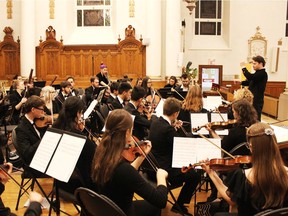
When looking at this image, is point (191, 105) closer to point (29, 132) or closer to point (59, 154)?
point (29, 132)

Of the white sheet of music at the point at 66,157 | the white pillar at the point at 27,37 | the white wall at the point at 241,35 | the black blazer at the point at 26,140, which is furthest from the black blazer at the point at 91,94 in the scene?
the white wall at the point at 241,35

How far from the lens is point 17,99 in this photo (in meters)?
8.24

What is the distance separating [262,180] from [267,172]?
6 centimetres

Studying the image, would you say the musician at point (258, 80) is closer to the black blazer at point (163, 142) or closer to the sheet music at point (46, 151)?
the black blazer at point (163, 142)

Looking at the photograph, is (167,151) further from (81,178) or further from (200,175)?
(81,178)

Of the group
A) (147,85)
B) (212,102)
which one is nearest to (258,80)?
(212,102)

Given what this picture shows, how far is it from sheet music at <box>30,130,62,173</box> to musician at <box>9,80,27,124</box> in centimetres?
427

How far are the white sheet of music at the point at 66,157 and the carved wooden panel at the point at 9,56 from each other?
41.0ft

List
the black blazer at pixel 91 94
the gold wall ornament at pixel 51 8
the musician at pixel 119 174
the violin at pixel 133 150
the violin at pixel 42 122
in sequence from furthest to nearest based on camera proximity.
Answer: the gold wall ornament at pixel 51 8
the black blazer at pixel 91 94
the violin at pixel 42 122
the violin at pixel 133 150
the musician at pixel 119 174

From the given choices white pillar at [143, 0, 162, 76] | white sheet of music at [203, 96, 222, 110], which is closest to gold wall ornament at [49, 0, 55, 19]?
white pillar at [143, 0, 162, 76]

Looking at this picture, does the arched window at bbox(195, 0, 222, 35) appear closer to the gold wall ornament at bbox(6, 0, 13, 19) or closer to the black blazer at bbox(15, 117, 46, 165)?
the gold wall ornament at bbox(6, 0, 13, 19)

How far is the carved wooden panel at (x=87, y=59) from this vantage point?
14414 millimetres

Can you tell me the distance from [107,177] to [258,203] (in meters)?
1.01

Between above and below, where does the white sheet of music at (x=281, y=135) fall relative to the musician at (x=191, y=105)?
below
